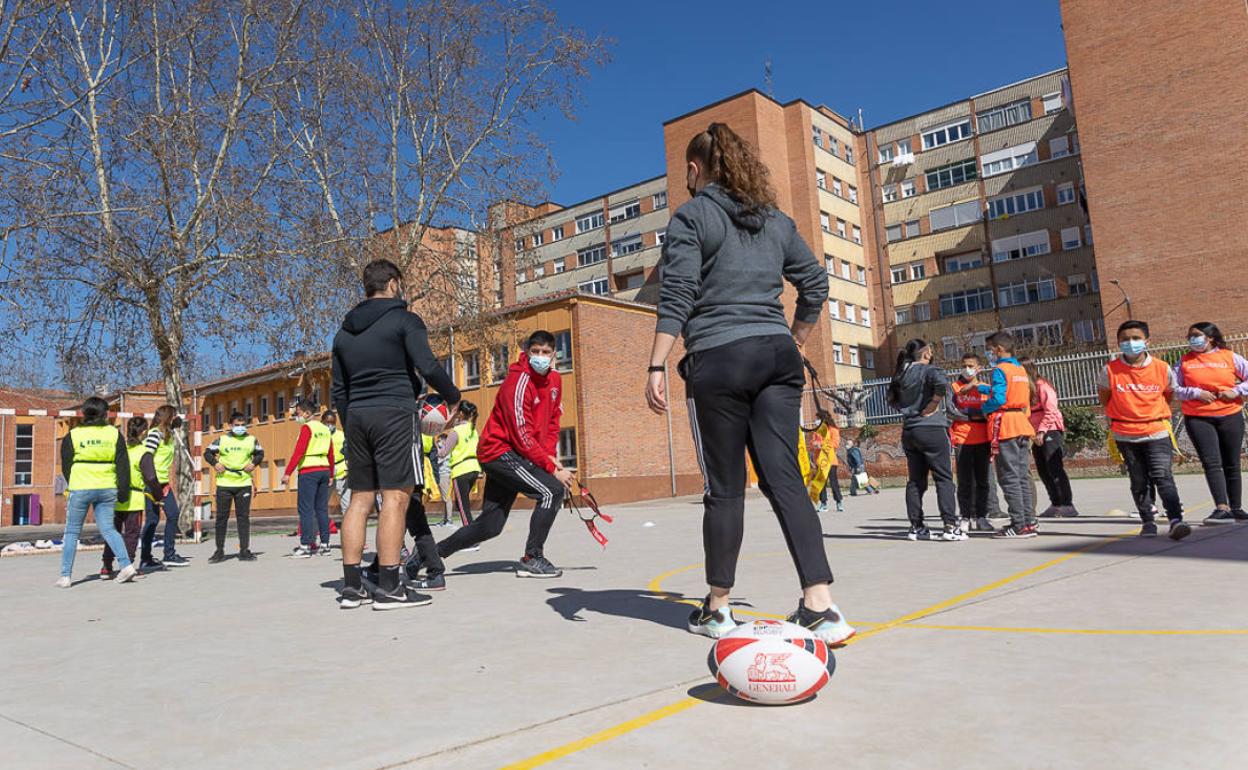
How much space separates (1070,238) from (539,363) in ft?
173

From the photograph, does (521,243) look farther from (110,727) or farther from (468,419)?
(110,727)

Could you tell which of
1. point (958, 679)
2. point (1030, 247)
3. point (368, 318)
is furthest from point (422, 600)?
point (1030, 247)

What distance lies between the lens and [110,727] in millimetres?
3109

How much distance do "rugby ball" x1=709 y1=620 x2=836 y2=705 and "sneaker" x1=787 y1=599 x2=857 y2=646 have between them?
59 centimetres

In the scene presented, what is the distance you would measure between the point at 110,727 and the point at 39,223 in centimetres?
1688

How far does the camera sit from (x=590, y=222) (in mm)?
67688

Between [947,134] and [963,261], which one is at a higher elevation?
[947,134]

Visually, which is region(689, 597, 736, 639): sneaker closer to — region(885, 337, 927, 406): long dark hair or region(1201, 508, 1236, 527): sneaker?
region(885, 337, 927, 406): long dark hair

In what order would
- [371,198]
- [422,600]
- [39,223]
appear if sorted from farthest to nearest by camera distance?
1. [371,198]
2. [39,223]
3. [422,600]

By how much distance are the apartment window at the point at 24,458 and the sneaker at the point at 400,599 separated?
246ft

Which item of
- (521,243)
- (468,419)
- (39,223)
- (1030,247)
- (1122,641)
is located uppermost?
(1030,247)

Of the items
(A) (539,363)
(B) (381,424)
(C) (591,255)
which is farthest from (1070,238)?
(B) (381,424)

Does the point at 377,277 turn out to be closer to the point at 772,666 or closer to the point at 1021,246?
the point at 772,666

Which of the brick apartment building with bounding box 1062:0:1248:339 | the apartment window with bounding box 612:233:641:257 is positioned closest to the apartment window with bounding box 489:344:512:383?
the brick apartment building with bounding box 1062:0:1248:339
